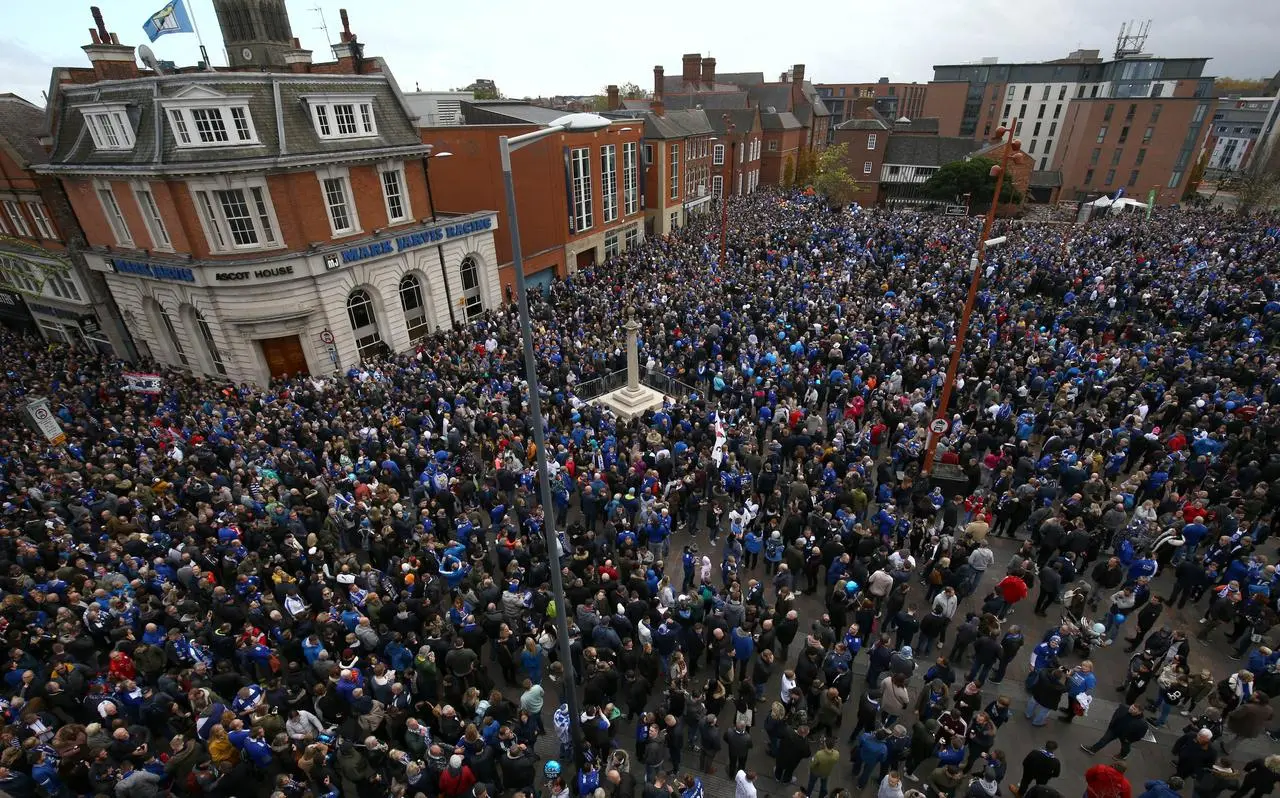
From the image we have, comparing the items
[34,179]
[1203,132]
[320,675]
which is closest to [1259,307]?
[320,675]

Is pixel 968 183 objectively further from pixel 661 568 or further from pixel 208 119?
pixel 208 119

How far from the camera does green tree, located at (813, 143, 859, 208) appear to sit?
56.2 meters

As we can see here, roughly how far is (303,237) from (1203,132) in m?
80.1

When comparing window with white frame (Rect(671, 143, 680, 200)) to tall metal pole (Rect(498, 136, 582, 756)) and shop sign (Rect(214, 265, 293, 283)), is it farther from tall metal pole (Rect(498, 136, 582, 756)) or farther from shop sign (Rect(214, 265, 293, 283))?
tall metal pole (Rect(498, 136, 582, 756))

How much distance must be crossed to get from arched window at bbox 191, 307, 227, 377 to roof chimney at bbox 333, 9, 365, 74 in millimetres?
12899

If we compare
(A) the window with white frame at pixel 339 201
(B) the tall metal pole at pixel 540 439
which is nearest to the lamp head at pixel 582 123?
(B) the tall metal pole at pixel 540 439

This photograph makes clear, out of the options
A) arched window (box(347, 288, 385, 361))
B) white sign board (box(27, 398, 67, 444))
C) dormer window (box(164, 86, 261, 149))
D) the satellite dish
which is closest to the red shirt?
white sign board (box(27, 398, 67, 444))

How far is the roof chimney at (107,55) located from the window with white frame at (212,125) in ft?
21.2

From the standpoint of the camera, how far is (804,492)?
12.4m

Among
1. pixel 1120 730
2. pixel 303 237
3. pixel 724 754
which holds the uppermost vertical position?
pixel 303 237

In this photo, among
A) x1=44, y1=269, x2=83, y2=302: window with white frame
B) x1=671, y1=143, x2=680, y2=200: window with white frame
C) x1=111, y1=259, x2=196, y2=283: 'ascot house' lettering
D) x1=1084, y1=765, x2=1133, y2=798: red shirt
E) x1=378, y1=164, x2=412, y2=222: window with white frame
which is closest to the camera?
x1=1084, y1=765, x2=1133, y2=798: red shirt

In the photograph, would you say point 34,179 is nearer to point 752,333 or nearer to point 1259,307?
point 752,333

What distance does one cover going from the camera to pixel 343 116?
22.9 meters

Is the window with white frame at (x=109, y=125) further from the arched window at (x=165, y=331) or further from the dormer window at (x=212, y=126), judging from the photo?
the arched window at (x=165, y=331)
